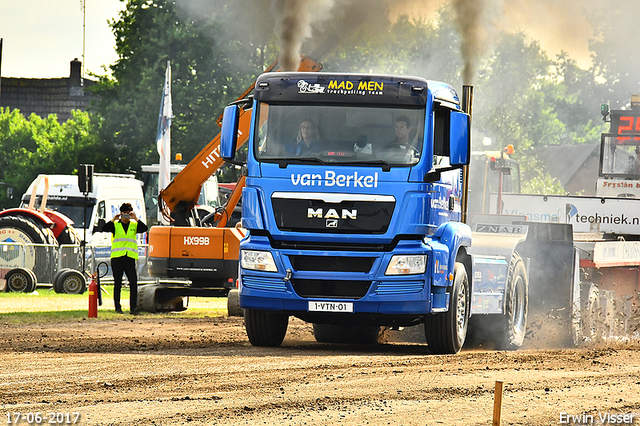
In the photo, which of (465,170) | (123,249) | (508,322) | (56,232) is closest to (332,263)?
(465,170)

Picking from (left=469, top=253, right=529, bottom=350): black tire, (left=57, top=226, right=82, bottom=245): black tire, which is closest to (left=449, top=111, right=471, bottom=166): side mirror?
(left=469, top=253, right=529, bottom=350): black tire

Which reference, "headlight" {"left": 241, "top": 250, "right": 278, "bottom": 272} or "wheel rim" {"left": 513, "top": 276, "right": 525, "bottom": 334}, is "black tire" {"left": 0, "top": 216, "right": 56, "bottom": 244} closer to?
"wheel rim" {"left": 513, "top": 276, "right": 525, "bottom": 334}

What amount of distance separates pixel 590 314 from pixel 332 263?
20.2 feet

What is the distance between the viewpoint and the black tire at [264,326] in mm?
12117

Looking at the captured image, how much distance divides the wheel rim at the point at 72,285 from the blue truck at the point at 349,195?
13.8 meters

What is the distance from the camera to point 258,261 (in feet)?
37.2

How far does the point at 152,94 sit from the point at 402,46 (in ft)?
74.2

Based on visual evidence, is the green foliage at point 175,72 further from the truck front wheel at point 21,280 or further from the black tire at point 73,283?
the truck front wheel at point 21,280

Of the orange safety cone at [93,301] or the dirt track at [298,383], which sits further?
the orange safety cone at [93,301]

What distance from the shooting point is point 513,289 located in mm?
13930

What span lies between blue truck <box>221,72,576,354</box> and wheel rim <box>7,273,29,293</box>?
14.3 meters

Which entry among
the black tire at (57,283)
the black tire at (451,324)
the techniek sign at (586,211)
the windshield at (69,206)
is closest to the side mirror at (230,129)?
the black tire at (451,324)

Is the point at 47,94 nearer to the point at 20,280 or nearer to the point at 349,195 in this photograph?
the point at 20,280

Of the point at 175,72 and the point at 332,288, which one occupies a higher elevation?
the point at 175,72
